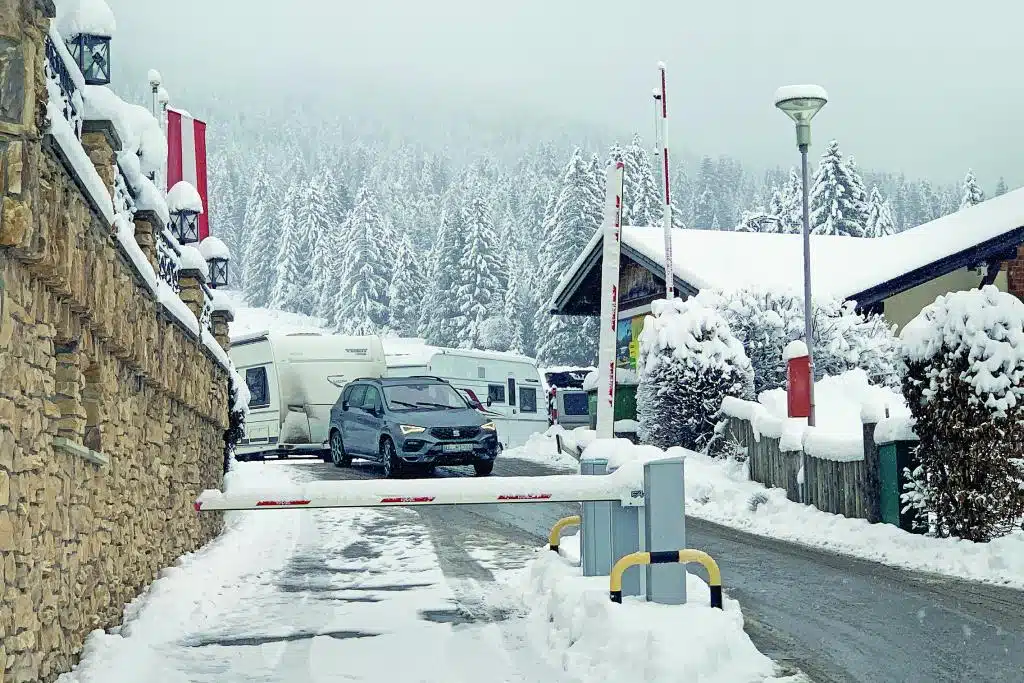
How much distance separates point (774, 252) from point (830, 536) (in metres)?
19.6

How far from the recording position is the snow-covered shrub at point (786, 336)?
22.4m

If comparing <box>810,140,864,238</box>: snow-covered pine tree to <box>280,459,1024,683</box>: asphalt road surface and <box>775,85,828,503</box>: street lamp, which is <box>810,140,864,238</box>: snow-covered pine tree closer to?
<box>775,85,828,503</box>: street lamp

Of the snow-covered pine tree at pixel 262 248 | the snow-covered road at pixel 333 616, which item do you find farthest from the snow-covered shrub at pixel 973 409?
the snow-covered pine tree at pixel 262 248

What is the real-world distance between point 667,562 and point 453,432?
13.4 m

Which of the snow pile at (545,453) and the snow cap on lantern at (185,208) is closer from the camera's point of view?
the snow cap on lantern at (185,208)

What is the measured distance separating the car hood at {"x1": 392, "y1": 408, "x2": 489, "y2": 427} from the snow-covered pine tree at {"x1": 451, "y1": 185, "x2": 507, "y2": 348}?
218ft

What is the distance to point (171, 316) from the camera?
9.58m

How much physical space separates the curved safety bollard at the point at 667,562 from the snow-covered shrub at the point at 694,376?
1338cm

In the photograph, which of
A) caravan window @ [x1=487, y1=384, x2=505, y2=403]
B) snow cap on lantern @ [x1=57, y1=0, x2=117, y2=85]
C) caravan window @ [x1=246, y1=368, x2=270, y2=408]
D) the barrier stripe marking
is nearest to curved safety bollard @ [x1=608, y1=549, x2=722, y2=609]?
the barrier stripe marking

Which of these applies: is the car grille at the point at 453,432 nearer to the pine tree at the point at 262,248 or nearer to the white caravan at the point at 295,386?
the white caravan at the point at 295,386

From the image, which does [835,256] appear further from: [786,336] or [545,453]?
[545,453]

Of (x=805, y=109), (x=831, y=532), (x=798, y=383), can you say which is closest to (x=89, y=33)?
(x=831, y=532)

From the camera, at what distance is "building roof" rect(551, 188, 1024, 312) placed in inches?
999

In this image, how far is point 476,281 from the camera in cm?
8900
